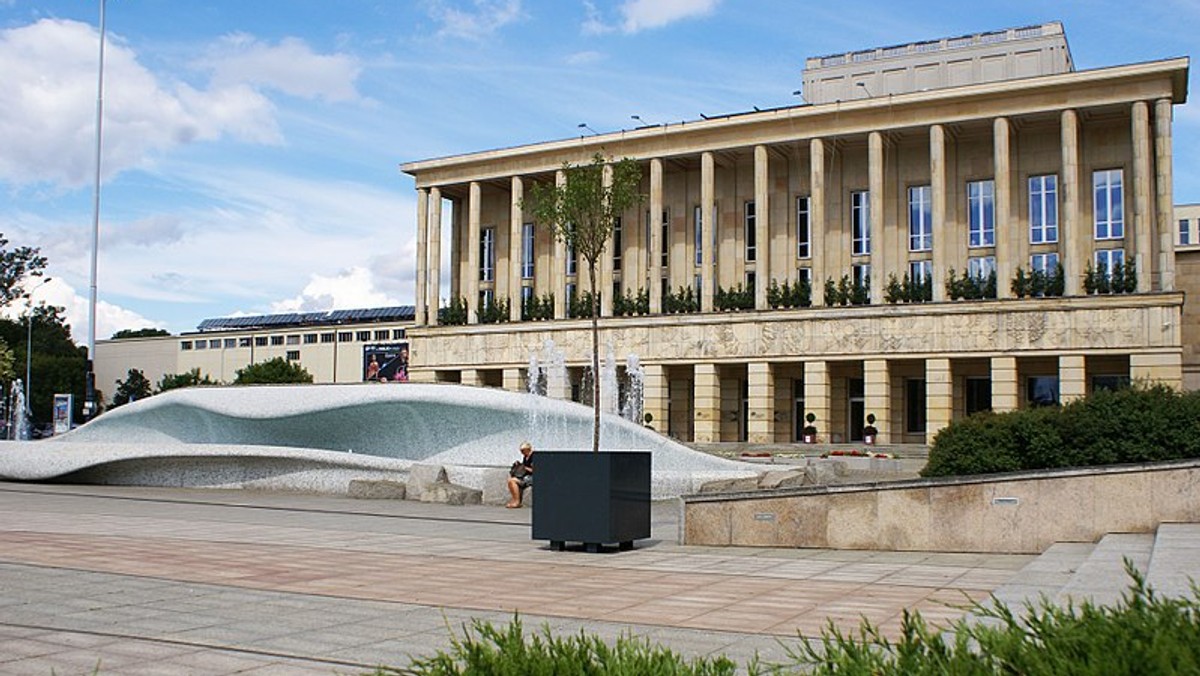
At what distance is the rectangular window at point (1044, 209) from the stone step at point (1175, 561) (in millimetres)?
Answer: 42254

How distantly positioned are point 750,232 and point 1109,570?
50.2m

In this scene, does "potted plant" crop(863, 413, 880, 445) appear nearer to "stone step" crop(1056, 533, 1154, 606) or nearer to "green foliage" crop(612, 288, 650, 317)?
"green foliage" crop(612, 288, 650, 317)

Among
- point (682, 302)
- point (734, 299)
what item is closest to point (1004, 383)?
point (734, 299)

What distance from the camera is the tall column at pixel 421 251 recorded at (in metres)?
63.8

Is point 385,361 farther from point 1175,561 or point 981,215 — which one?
point 1175,561

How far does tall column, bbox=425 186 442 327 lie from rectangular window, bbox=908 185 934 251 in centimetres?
2531

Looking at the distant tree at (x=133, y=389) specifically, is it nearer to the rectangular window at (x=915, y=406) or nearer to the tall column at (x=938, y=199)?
the rectangular window at (x=915, y=406)

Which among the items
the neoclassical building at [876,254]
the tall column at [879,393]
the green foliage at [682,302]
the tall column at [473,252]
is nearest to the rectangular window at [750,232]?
the neoclassical building at [876,254]

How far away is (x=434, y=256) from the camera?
64125 mm

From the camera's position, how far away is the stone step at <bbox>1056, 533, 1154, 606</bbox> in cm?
680

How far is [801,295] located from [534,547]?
39.9m

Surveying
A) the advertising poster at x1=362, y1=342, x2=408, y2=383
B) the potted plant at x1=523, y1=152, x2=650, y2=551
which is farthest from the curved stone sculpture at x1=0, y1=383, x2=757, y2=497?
the advertising poster at x1=362, y1=342, x2=408, y2=383

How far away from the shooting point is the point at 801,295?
171 feet

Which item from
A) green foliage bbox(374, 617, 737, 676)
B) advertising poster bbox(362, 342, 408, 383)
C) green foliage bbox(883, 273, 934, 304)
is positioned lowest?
green foliage bbox(374, 617, 737, 676)
